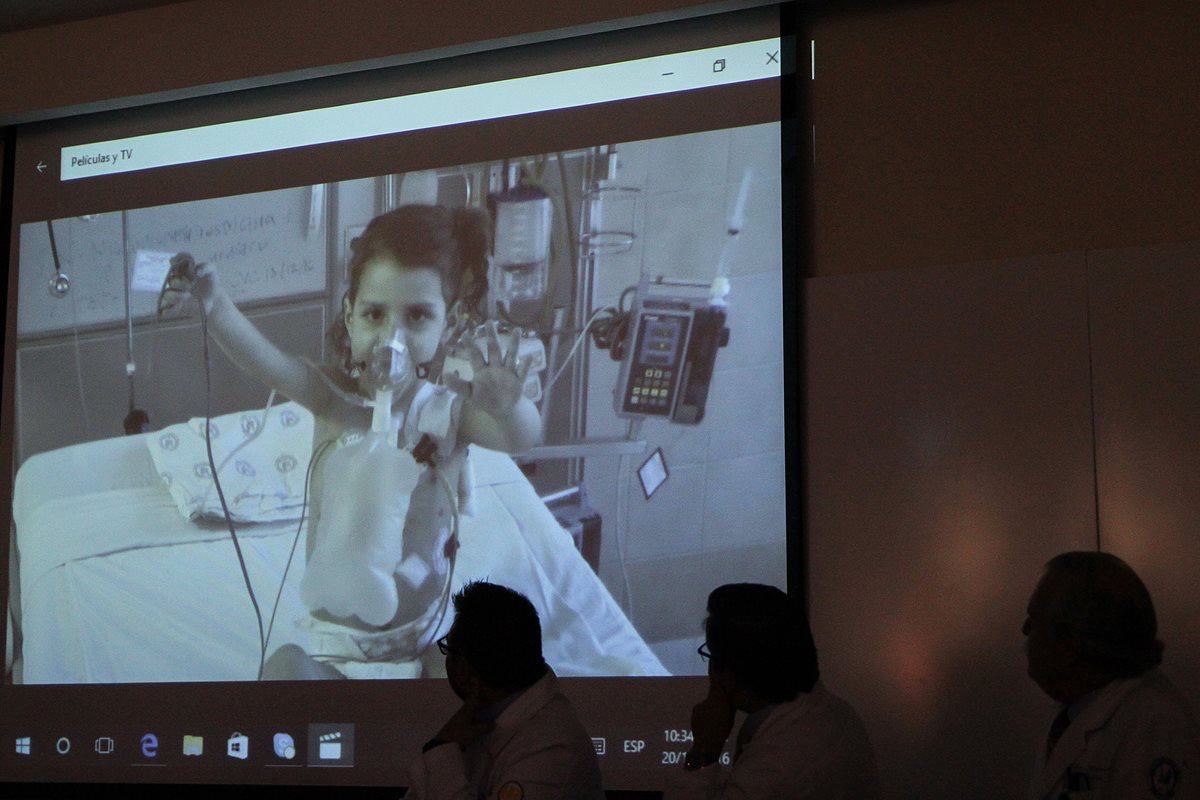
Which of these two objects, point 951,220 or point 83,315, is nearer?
point 951,220

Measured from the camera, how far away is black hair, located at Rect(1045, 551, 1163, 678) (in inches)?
68.2

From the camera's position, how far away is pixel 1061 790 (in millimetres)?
1741

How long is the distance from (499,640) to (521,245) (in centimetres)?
152

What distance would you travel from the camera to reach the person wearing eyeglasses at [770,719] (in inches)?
69.2

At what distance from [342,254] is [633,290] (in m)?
0.86

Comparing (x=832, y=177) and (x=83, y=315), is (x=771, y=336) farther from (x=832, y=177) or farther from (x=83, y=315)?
(x=83, y=315)

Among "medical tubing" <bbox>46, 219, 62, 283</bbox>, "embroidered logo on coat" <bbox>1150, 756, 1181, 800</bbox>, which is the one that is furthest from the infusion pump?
"medical tubing" <bbox>46, 219, 62, 283</bbox>

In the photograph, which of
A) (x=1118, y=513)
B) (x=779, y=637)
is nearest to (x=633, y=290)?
(x=1118, y=513)

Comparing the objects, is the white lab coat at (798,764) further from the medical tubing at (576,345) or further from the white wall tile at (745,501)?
the medical tubing at (576,345)

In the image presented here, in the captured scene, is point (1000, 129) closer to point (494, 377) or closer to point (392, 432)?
point (494, 377)

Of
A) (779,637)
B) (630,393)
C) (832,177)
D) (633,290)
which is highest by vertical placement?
(832,177)

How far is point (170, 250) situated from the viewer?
3.62 meters

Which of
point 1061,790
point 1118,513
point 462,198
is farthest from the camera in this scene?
point 462,198

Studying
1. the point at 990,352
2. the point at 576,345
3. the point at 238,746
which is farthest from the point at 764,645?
the point at 238,746
